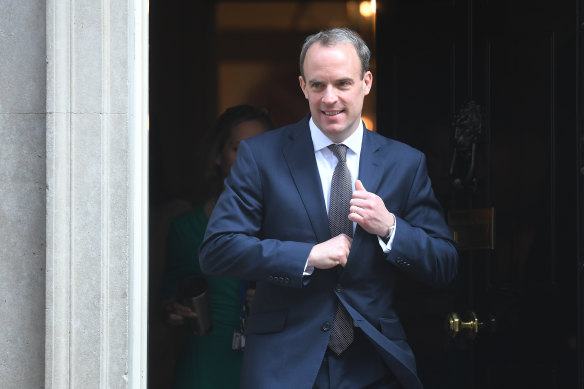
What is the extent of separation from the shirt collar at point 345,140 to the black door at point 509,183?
87 centimetres

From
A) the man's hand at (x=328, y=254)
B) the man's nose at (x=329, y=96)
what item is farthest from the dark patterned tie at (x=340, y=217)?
the man's nose at (x=329, y=96)

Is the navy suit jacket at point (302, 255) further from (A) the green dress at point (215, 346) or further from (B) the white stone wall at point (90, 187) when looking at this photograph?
(A) the green dress at point (215, 346)

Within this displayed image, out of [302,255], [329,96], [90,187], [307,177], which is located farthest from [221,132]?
[302,255]

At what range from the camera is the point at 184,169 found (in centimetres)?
600

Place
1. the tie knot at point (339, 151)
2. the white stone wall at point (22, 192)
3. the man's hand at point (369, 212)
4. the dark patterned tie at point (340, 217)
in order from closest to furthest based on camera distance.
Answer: the man's hand at point (369, 212) → the dark patterned tie at point (340, 217) → the tie knot at point (339, 151) → the white stone wall at point (22, 192)

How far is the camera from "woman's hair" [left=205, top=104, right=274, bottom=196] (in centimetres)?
432

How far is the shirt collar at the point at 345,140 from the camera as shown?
9.99ft

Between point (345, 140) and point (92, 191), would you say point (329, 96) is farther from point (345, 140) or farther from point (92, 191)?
point (92, 191)

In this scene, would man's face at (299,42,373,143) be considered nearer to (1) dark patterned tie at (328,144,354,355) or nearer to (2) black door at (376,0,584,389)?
(1) dark patterned tie at (328,144,354,355)

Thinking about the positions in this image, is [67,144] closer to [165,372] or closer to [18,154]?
[18,154]

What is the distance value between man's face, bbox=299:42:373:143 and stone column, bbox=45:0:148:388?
2.13 feet

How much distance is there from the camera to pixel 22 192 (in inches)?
124

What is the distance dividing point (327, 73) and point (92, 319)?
119cm

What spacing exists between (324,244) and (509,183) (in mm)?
1316
